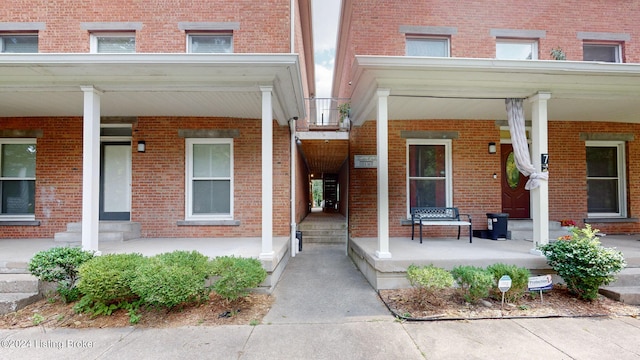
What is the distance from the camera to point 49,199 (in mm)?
6438

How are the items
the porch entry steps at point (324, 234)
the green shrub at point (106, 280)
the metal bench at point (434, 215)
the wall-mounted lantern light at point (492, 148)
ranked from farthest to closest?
the porch entry steps at point (324, 234), the wall-mounted lantern light at point (492, 148), the metal bench at point (434, 215), the green shrub at point (106, 280)

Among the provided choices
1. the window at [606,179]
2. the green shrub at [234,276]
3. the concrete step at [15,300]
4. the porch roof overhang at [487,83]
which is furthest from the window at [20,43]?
the window at [606,179]

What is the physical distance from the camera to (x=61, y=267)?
3.84 m

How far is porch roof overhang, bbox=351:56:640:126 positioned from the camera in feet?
14.0

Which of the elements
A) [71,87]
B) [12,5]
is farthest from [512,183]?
[12,5]

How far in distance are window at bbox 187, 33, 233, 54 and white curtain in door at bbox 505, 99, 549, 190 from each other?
5955 millimetres

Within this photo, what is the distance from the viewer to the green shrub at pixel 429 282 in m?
3.64

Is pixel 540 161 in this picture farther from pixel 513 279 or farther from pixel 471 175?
pixel 513 279

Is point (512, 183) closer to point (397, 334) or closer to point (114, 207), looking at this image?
point (397, 334)

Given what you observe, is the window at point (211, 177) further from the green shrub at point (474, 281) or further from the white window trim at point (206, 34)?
the green shrub at point (474, 281)

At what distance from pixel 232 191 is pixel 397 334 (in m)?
4.65

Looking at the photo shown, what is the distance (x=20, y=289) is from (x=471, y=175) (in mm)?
8198

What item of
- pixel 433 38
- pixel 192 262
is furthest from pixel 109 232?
pixel 433 38

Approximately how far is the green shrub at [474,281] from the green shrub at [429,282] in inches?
7.0
